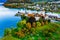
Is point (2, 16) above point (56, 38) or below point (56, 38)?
above

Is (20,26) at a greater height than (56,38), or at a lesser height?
greater

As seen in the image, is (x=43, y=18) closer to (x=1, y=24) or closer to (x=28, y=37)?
(x=28, y=37)

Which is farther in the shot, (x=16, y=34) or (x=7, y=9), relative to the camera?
(x=7, y=9)

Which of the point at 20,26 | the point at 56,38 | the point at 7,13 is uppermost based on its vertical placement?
the point at 7,13

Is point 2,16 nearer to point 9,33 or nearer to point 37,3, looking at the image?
point 9,33

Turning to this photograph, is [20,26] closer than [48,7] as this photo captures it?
Yes

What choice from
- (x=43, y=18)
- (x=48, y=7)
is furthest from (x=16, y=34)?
(x=48, y=7)
